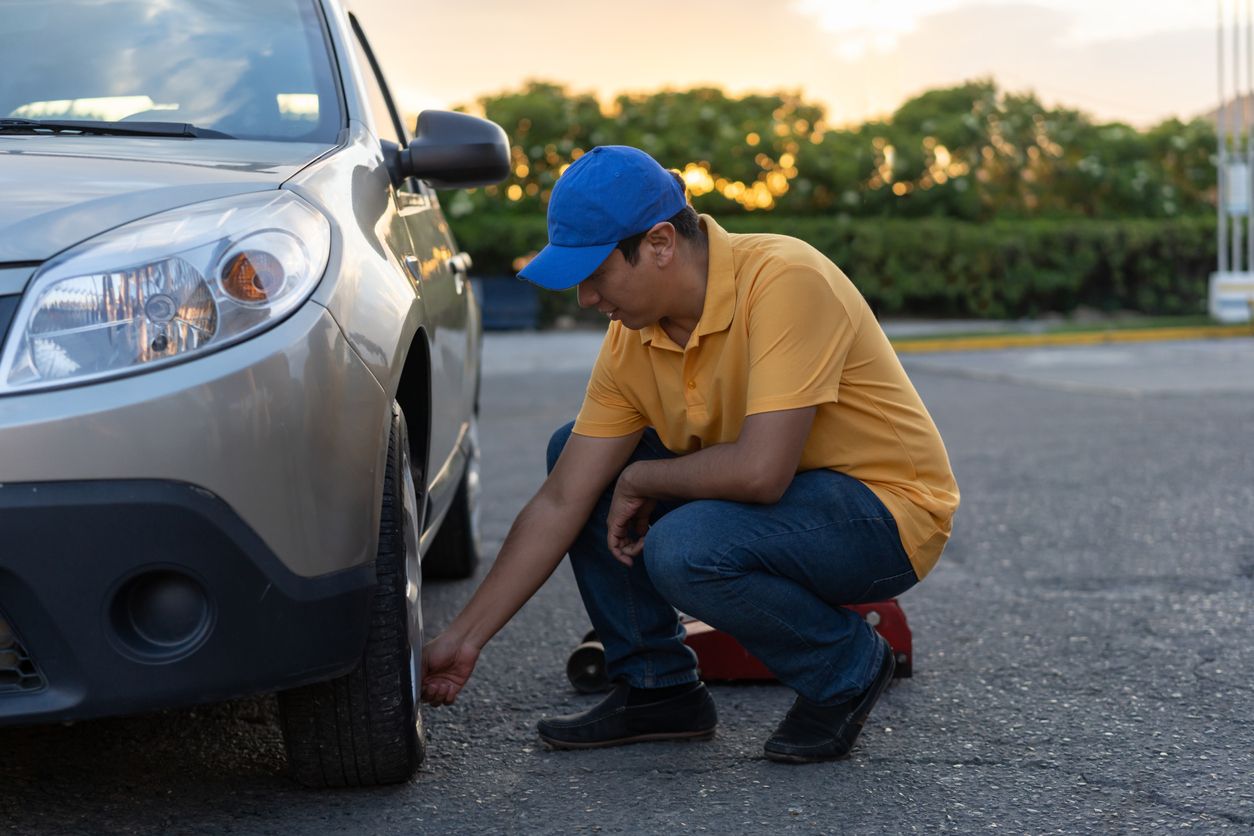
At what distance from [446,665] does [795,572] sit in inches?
25.7

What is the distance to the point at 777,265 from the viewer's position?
100 inches

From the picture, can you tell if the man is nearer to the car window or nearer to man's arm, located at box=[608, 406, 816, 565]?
man's arm, located at box=[608, 406, 816, 565]

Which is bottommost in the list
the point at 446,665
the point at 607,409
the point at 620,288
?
the point at 446,665

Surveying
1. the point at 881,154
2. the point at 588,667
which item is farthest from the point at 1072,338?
the point at 588,667

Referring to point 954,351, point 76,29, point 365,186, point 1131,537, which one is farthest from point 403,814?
point 954,351

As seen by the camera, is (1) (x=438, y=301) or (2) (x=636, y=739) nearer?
(2) (x=636, y=739)

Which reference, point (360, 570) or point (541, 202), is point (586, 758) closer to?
point (360, 570)

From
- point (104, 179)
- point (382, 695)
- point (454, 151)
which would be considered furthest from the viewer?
point (454, 151)

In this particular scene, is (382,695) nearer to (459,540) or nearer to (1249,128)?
(459,540)

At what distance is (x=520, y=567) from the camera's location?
275cm

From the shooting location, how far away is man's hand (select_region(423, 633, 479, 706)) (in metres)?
2.69

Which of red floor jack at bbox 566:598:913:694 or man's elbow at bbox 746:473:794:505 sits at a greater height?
man's elbow at bbox 746:473:794:505

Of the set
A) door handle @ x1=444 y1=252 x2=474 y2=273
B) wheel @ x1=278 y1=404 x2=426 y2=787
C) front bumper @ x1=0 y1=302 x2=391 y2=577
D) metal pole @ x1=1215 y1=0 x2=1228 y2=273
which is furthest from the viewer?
metal pole @ x1=1215 y1=0 x2=1228 y2=273

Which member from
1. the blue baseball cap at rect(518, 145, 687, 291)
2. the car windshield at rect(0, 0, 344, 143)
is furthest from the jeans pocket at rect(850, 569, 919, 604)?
the car windshield at rect(0, 0, 344, 143)
